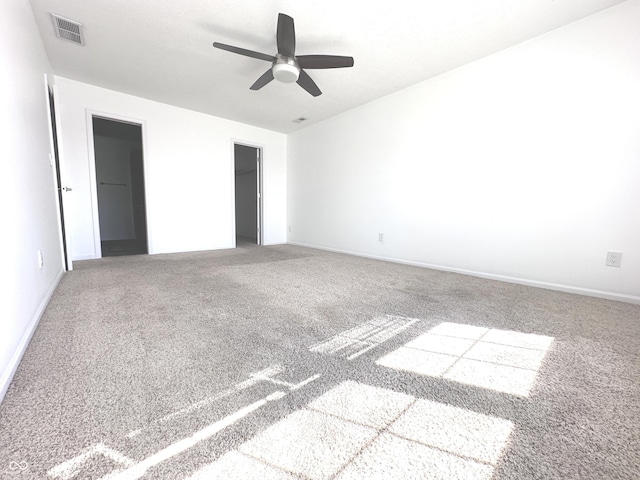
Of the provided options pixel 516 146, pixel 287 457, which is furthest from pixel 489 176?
pixel 287 457

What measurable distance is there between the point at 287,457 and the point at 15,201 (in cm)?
188

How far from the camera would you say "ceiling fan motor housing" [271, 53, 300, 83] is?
8.30ft

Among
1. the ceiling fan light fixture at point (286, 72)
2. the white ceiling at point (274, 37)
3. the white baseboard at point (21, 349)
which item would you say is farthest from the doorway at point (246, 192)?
the white baseboard at point (21, 349)

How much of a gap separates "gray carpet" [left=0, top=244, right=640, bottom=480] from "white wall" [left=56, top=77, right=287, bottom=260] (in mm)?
2258

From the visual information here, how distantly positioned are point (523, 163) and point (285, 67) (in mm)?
2574

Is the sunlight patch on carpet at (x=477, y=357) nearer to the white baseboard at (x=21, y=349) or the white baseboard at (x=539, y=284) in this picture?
the white baseboard at (x=539, y=284)

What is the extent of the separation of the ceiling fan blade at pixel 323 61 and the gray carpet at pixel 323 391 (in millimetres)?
2200

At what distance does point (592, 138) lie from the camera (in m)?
2.35

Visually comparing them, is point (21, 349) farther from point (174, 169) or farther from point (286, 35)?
point (174, 169)

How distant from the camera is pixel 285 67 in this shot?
8.36 feet

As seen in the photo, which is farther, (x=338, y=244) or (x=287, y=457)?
(x=338, y=244)

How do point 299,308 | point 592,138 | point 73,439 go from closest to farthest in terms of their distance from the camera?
point 73,439, point 299,308, point 592,138

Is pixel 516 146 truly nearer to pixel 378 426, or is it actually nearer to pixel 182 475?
pixel 378 426

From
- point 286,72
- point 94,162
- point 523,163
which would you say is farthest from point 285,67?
point 94,162
